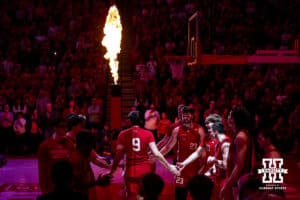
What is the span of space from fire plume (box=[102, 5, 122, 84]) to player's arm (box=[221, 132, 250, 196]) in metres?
14.3

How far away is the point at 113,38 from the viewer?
21.5 meters

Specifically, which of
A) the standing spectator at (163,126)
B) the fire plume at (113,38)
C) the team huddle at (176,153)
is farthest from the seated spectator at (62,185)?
the fire plume at (113,38)

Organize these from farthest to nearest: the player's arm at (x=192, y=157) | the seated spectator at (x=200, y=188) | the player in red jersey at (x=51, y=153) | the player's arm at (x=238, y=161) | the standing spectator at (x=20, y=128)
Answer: the standing spectator at (x=20, y=128) < the player's arm at (x=192, y=157) < the player in red jersey at (x=51, y=153) < the player's arm at (x=238, y=161) < the seated spectator at (x=200, y=188)

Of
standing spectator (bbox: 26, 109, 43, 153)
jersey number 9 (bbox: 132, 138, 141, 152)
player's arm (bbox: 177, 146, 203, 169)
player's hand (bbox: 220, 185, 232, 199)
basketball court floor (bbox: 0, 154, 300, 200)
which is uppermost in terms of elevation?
jersey number 9 (bbox: 132, 138, 141, 152)

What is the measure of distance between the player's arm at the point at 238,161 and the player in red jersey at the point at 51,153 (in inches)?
77.3

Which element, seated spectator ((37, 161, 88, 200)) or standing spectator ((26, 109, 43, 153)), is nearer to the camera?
seated spectator ((37, 161, 88, 200))

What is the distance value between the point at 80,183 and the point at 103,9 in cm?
1726

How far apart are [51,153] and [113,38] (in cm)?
1490

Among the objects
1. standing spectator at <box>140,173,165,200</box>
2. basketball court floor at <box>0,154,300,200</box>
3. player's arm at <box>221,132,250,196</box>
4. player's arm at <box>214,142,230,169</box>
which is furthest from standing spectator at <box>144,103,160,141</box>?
standing spectator at <box>140,173,165,200</box>

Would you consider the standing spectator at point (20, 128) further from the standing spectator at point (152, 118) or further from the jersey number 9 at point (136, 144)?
the jersey number 9 at point (136, 144)

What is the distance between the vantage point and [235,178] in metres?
6.48

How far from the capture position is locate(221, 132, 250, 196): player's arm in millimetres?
6480

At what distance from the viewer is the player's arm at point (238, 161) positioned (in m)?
6.48

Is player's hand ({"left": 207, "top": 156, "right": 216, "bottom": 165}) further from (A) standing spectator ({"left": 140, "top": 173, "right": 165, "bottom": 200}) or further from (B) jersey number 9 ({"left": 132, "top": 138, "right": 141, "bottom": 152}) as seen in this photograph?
(A) standing spectator ({"left": 140, "top": 173, "right": 165, "bottom": 200})
